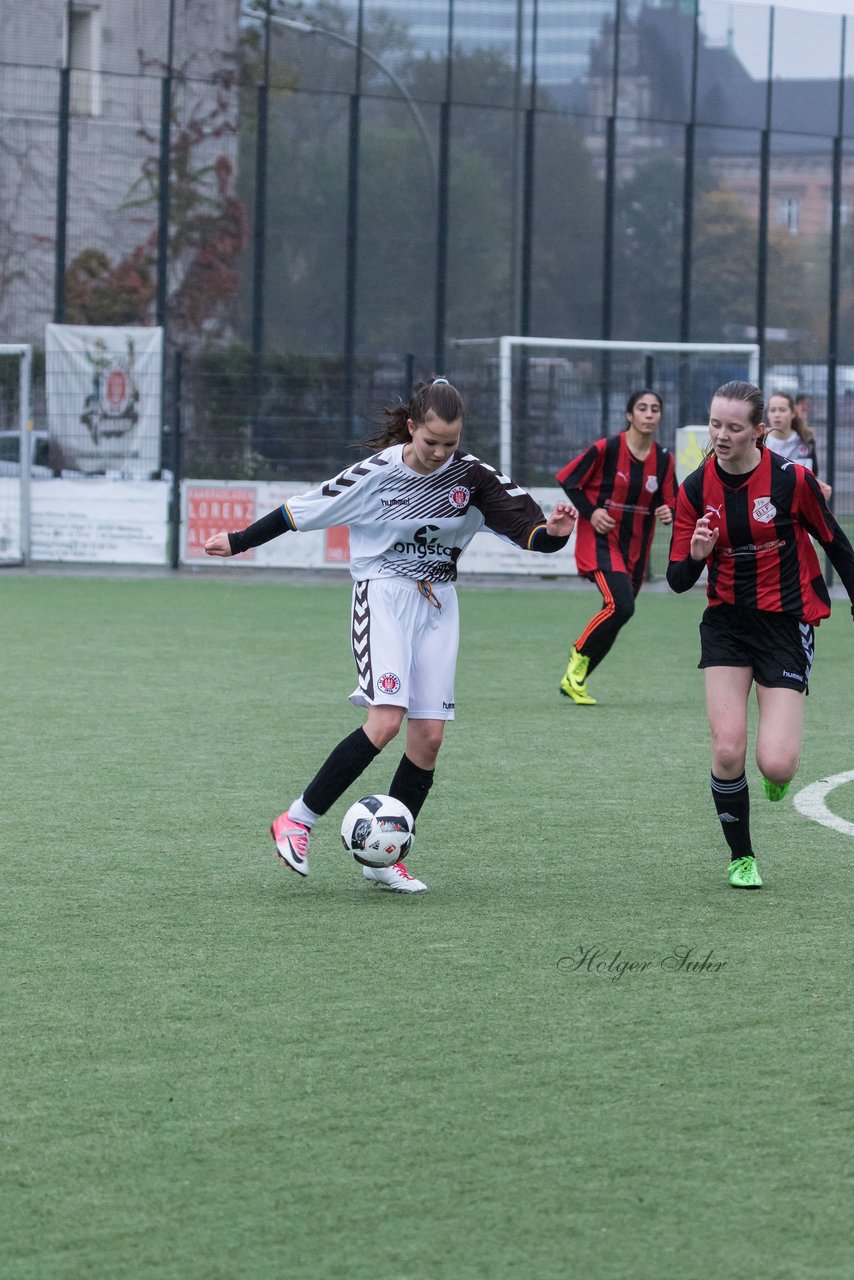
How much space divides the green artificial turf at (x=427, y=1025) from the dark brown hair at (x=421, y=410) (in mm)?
1460

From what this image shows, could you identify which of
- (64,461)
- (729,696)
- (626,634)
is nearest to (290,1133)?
(729,696)

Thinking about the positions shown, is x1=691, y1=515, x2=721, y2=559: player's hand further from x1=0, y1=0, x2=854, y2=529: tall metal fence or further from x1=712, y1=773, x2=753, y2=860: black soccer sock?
x1=0, y1=0, x2=854, y2=529: tall metal fence

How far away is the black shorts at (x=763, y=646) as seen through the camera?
581cm

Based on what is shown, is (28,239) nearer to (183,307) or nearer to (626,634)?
(183,307)

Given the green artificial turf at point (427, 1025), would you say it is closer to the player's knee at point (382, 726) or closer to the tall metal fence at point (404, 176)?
the player's knee at point (382, 726)

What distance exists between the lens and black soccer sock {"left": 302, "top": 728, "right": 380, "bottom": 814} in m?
5.73

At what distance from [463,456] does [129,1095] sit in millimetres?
2706

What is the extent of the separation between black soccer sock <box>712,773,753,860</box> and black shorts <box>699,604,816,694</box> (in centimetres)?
34

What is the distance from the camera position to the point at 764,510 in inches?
227

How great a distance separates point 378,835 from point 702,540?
136 centimetres

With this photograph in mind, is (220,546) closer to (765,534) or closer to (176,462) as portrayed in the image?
(765,534)

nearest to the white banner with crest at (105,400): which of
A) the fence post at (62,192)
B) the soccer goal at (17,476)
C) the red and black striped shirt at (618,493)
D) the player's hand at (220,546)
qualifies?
the soccer goal at (17,476)

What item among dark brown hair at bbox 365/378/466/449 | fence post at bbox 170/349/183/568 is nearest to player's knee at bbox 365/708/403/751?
dark brown hair at bbox 365/378/466/449

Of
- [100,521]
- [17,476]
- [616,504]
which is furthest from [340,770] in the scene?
[17,476]
